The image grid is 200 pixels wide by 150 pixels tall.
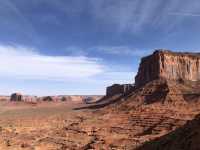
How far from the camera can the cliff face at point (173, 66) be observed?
510 feet

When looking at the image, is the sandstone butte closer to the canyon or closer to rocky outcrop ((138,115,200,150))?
the canyon

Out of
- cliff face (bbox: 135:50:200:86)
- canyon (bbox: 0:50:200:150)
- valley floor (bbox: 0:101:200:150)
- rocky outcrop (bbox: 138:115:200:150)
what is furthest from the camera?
cliff face (bbox: 135:50:200:86)

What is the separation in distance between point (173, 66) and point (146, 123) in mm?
76210

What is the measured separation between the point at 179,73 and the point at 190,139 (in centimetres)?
12670

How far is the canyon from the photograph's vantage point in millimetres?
57769

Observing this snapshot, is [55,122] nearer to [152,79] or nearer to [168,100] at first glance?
[168,100]

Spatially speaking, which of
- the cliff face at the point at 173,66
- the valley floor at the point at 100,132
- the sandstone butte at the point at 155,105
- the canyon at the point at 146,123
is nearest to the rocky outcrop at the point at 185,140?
the canyon at the point at 146,123

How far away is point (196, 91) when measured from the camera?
428 ft

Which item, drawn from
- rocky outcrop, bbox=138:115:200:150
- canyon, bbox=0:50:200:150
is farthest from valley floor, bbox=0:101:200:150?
rocky outcrop, bbox=138:115:200:150

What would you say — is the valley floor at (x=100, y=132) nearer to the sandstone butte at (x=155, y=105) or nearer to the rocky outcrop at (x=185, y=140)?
Answer: the sandstone butte at (x=155, y=105)

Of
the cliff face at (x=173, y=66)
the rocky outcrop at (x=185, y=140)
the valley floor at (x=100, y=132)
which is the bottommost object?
the valley floor at (x=100, y=132)

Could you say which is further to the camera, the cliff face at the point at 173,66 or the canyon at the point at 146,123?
the cliff face at the point at 173,66

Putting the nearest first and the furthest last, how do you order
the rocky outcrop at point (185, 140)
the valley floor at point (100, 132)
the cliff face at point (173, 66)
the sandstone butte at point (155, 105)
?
1. the rocky outcrop at point (185, 140)
2. the valley floor at point (100, 132)
3. the sandstone butte at point (155, 105)
4. the cliff face at point (173, 66)

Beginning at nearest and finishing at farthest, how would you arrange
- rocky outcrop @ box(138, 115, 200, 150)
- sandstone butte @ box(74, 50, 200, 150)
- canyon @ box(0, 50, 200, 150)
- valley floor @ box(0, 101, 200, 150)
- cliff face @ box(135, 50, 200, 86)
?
rocky outcrop @ box(138, 115, 200, 150) < canyon @ box(0, 50, 200, 150) < valley floor @ box(0, 101, 200, 150) < sandstone butte @ box(74, 50, 200, 150) < cliff face @ box(135, 50, 200, 86)
